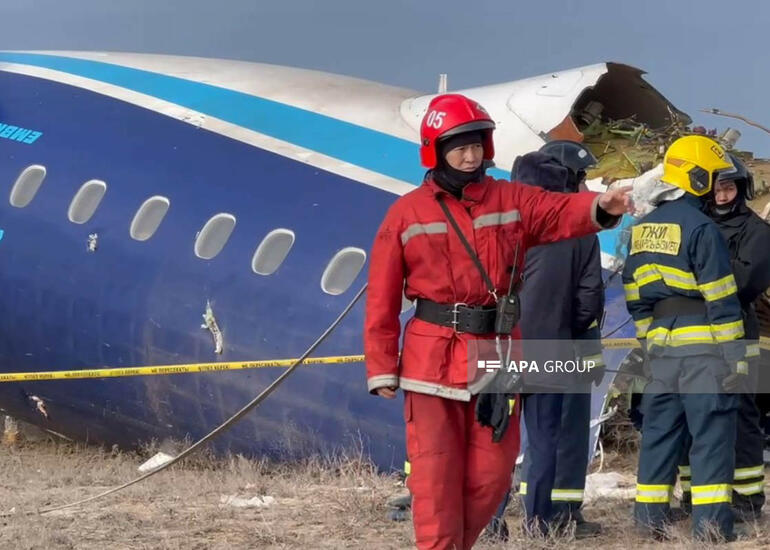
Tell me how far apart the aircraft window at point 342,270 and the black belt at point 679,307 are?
9.29 ft

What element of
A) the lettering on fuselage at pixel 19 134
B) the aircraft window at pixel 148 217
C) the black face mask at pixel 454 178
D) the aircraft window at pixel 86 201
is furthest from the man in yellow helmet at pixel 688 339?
the lettering on fuselage at pixel 19 134

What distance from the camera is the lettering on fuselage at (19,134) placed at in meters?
11.9

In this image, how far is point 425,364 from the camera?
215 inches

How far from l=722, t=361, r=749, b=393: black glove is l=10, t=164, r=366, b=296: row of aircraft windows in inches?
130

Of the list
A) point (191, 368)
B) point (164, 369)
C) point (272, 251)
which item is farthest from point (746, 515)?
point (164, 369)

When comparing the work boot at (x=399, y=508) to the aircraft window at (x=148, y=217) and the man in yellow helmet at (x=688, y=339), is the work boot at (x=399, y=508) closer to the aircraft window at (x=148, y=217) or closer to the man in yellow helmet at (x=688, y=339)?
the man in yellow helmet at (x=688, y=339)

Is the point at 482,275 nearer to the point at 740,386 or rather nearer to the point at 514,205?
the point at 514,205

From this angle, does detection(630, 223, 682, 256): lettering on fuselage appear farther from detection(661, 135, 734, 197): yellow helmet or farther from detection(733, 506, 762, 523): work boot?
detection(733, 506, 762, 523): work boot

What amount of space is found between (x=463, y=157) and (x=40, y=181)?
687 centimetres

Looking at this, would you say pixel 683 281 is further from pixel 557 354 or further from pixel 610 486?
pixel 610 486

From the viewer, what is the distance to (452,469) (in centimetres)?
543

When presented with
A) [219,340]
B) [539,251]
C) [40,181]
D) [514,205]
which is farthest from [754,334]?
[40,181]

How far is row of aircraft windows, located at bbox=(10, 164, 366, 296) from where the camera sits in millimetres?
9477

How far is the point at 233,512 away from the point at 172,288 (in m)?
2.64
